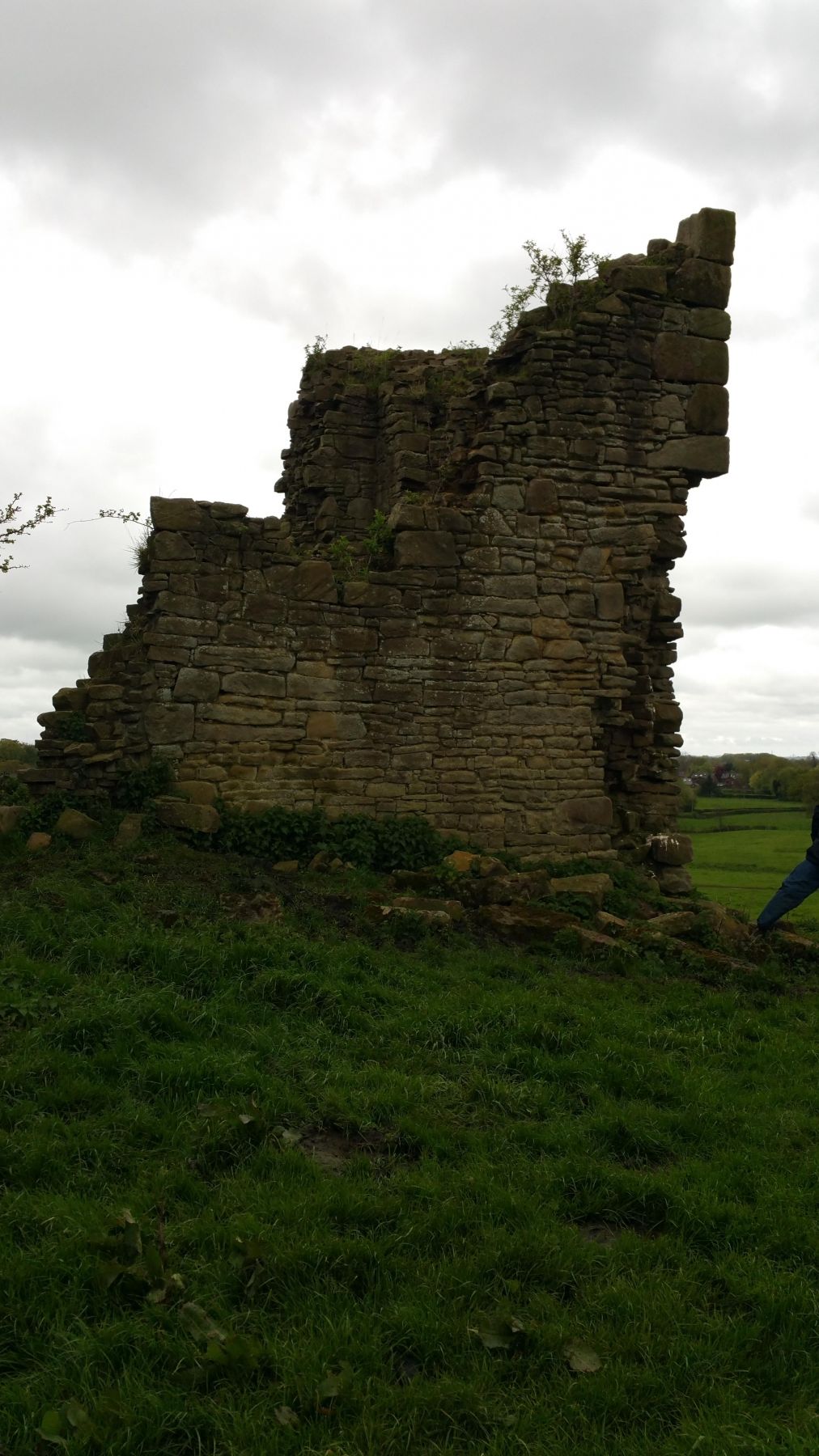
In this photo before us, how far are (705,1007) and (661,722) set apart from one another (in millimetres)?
5246

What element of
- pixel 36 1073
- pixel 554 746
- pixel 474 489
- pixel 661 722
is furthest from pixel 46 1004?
pixel 661 722

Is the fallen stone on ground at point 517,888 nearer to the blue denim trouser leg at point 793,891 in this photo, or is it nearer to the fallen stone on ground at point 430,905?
the fallen stone on ground at point 430,905

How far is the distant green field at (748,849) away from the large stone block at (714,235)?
25.5ft

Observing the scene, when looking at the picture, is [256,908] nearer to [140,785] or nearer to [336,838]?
[336,838]

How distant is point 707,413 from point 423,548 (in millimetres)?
3813

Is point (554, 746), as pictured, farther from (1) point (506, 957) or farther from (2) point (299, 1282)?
(2) point (299, 1282)

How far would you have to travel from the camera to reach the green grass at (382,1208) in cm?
321

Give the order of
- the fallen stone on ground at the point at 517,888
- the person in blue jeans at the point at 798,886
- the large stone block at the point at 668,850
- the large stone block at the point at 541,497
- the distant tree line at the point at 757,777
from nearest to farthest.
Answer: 1. the fallen stone on ground at the point at 517,888
2. the person in blue jeans at the point at 798,886
3. the large stone block at the point at 541,497
4. the large stone block at the point at 668,850
5. the distant tree line at the point at 757,777

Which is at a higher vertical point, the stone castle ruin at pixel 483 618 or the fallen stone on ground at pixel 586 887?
the stone castle ruin at pixel 483 618

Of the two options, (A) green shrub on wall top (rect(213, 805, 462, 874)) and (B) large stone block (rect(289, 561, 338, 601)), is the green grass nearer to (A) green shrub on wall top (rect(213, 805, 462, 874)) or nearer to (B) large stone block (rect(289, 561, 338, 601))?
(A) green shrub on wall top (rect(213, 805, 462, 874))

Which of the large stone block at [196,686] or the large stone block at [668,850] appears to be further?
the large stone block at [668,850]

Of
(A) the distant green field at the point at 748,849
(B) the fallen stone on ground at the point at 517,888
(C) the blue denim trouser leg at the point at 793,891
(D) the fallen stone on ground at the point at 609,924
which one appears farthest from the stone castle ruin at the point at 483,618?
(A) the distant green field at the point at 748,849

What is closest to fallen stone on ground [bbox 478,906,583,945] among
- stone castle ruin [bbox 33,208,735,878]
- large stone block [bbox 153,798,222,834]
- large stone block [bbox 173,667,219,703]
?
stone castle ruin [bbox 33,208,735,878]

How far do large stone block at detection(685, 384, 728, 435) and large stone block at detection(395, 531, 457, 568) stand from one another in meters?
3.28
